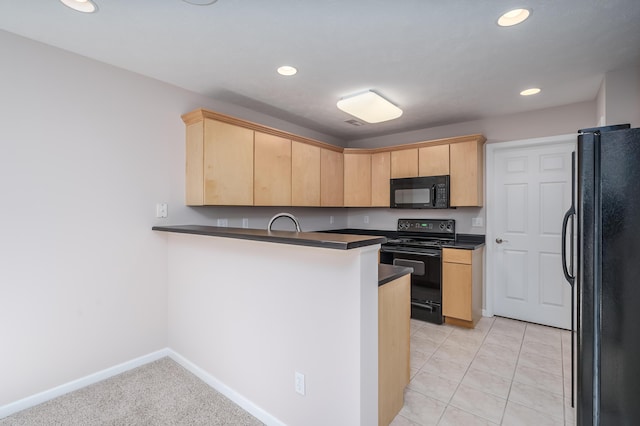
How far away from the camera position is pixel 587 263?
1126mm

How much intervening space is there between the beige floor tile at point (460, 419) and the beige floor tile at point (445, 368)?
0.40 meters

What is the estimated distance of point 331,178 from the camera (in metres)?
4.09

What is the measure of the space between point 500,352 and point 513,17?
2613mm

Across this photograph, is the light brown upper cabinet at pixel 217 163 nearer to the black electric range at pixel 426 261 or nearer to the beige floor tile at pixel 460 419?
the black electric range at pixel 426 261

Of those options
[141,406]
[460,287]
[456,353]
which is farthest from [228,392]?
[460,287]

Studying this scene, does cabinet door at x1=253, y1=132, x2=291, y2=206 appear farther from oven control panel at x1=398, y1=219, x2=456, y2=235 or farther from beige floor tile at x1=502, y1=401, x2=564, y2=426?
beige floor tile at x1=502, y1=401, x2=564, y2=426

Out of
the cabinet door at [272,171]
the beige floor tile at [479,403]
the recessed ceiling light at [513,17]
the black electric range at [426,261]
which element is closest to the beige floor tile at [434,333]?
the black electric range at [426,261]

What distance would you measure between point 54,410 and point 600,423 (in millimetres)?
2898

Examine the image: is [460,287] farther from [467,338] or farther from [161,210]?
[161,210]

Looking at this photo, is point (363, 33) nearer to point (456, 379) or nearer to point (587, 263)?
point (587, 263)

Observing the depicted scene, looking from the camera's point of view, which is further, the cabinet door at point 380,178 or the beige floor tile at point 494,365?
the cabinet door at point 380,178

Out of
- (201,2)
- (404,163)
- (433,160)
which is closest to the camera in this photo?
(201,2)

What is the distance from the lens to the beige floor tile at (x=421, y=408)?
1881mm

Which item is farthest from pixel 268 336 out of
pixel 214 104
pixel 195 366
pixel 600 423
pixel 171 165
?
pixel 214 104
